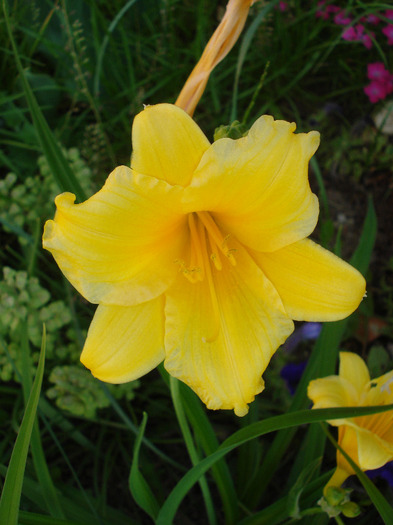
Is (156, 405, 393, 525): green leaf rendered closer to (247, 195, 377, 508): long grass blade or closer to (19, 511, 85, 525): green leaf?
(19, 511, 85, 525): green leaf

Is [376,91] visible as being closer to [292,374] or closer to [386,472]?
[292,374]

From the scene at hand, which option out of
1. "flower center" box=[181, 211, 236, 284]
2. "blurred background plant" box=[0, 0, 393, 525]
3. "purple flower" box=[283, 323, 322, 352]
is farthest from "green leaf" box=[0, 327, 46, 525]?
"purple flower" box=[283, 323, 322, 352]

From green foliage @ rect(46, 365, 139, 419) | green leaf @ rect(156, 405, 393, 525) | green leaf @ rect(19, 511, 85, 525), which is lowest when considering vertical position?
green foliage @ rect(46, 365, 139, 419)

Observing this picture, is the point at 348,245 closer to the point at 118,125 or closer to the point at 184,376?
the point at 118,125

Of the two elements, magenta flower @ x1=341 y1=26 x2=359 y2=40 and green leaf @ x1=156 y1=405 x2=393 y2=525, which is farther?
magenta flower @ x1=341 y1=26 x2=359 y2=40

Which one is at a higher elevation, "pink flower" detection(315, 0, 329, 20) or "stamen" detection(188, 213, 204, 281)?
"pink flower" detection(315, 0, 329, 20)

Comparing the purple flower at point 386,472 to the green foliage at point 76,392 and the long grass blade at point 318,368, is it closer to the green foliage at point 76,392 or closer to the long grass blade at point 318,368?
the long grass blade at point 318,368

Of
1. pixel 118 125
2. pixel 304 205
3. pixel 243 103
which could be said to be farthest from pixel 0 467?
pixel 243 103

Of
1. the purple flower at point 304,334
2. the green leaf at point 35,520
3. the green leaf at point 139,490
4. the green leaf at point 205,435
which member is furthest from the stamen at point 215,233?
the purple flower at point 304,334
